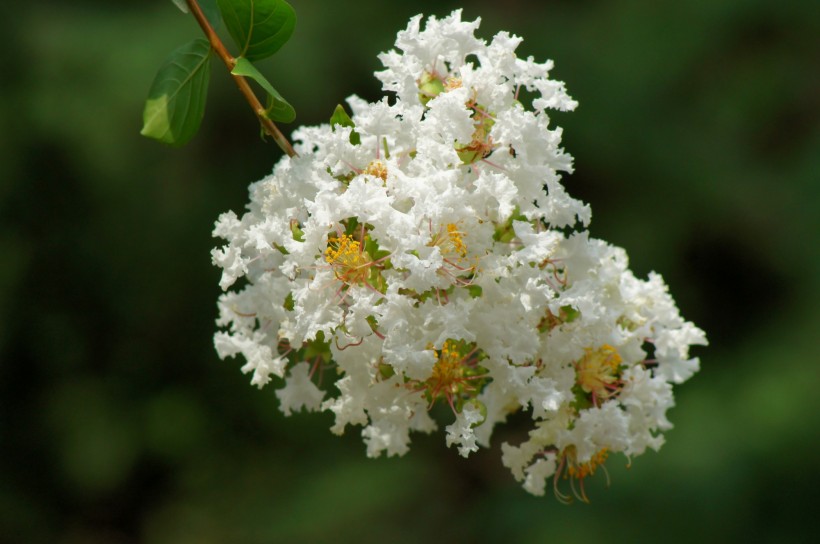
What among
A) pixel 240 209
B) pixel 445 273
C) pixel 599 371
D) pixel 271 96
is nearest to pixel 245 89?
pixel 271 96

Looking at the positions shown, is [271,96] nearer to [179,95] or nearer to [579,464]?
[179,95]

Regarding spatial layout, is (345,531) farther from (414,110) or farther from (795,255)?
(414,110)

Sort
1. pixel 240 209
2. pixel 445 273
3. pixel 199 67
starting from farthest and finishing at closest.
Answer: pixel 240 209, pixel 199 67, pixel 445 273

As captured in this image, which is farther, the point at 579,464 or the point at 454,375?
the point at 579,464

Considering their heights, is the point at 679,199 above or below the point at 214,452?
above

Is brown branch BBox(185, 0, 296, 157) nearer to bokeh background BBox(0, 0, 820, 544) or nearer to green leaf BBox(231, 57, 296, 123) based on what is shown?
green leaf BBox(231, 57, 296, 123)

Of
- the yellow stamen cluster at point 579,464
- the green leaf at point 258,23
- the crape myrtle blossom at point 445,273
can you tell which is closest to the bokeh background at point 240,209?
the yellow stamen cluster at point 579,464

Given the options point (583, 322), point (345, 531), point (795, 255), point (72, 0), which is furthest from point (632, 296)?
point (72, 0)
